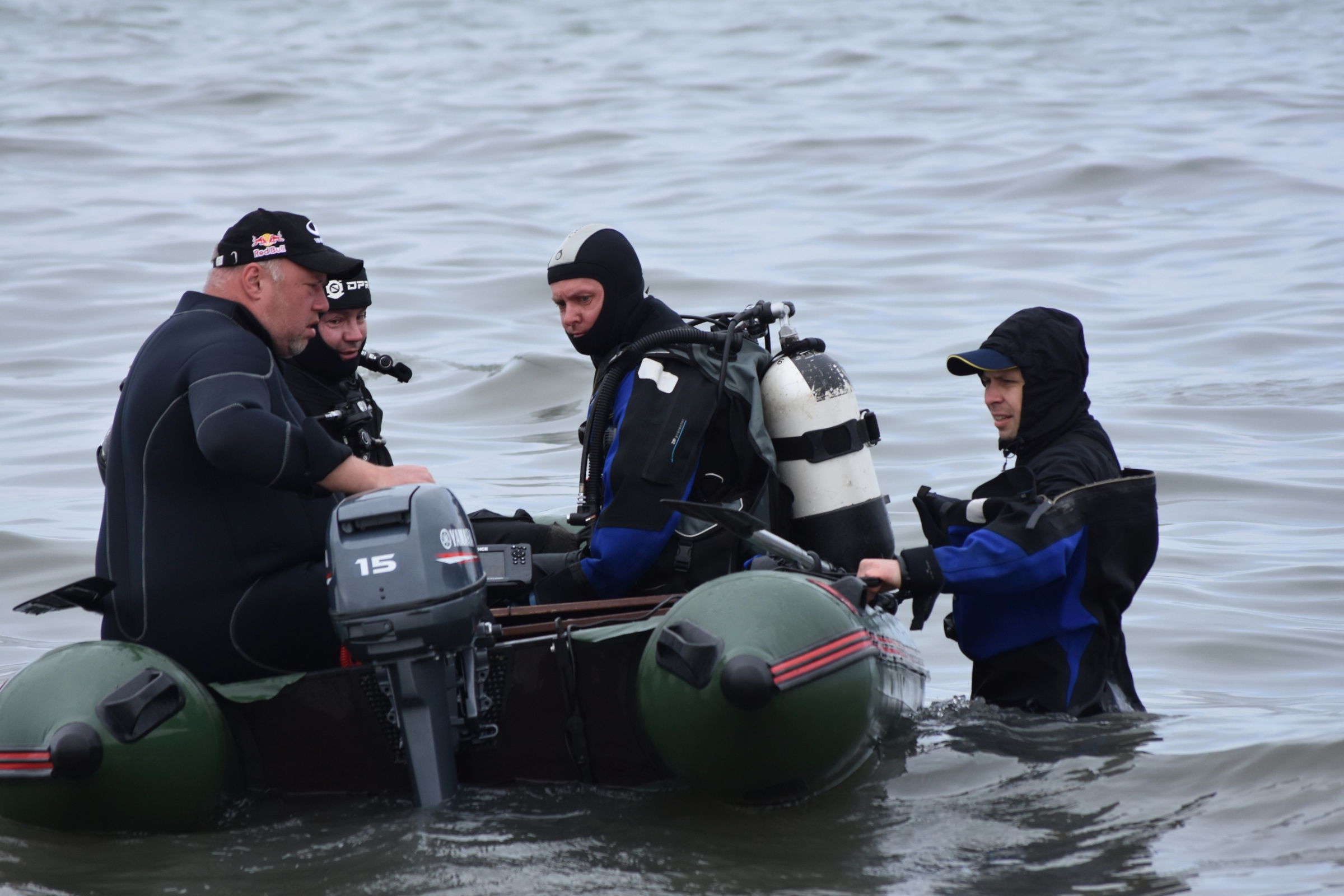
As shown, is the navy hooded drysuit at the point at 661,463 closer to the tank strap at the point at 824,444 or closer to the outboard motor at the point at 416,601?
the tank strap at the point at 824,444

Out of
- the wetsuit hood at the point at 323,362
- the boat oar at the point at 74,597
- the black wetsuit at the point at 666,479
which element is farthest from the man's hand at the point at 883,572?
the wetsuit hood at the point at 323,362

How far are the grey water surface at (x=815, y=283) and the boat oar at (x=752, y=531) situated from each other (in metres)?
0.67

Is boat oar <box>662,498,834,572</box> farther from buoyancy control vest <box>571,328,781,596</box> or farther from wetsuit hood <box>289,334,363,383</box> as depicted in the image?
wetsuit hood <box>289,334,363,383</box>

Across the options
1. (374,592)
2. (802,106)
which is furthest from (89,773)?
(802,106)

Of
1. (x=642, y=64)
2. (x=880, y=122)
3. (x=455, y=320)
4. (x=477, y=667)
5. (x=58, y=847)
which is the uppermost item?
(x=642, y=64)

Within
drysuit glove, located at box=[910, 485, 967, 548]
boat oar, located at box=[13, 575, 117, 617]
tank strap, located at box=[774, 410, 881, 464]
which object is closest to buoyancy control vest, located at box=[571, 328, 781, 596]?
tank strap, located at box=[774, 410, 881, 464]

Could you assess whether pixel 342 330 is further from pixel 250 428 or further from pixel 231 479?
pixel 250 428

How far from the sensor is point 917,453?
9422 mm

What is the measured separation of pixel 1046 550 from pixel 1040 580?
0.30ft

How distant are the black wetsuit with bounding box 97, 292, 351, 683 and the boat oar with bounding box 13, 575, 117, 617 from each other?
3.7 inches

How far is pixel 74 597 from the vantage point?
12.7 feet

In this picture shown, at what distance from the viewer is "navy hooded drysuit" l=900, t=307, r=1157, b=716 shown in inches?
161

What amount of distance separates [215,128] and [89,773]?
20173 mm

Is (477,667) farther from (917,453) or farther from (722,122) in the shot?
(722,122)
